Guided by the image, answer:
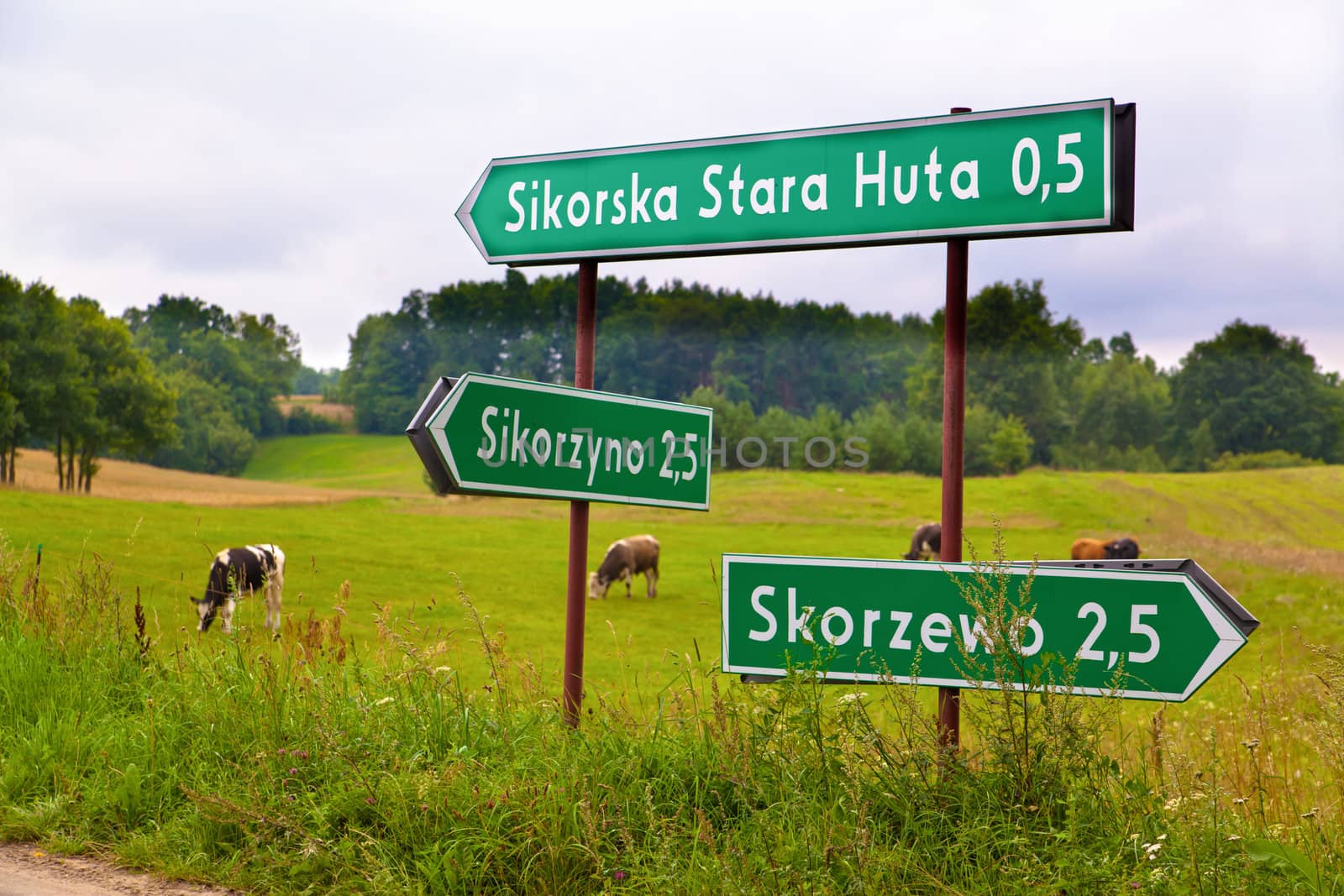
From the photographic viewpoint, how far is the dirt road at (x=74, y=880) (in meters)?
4.04

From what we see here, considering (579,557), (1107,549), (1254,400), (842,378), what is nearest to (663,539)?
(1107,549)

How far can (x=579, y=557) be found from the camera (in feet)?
16.8

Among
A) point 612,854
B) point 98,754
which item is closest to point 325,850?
point 612,854

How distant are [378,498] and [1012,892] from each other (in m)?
57.4

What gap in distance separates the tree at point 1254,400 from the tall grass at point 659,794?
301 feet

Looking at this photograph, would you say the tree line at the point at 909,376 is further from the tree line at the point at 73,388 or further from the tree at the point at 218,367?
the tree line at the point at 73,388

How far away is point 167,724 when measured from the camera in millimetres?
5082

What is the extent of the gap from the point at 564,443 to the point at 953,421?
1.68m

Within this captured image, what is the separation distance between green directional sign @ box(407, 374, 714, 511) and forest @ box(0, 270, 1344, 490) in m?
63.3

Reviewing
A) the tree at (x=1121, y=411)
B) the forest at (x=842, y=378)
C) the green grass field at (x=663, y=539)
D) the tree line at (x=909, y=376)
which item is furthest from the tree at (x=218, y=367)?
the tree at (x=1121, y=411)

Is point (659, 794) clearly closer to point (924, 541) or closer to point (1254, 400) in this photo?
point (924, 541)

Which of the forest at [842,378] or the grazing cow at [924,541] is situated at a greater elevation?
the forest at [842,378]

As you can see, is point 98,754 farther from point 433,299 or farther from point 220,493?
point 433,299

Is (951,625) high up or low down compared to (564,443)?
down
